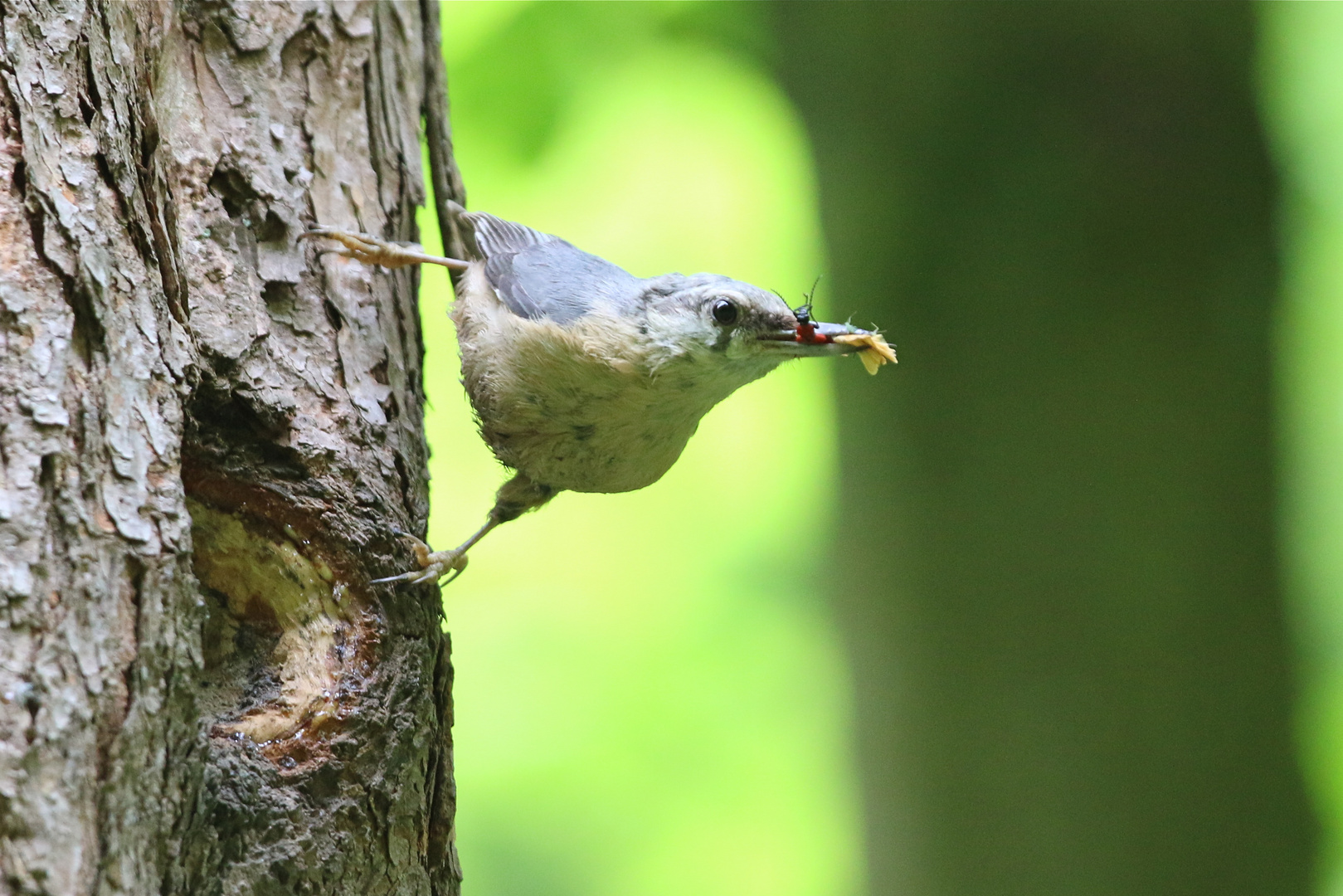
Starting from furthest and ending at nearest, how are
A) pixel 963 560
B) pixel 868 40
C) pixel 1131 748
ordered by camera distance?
pixel 868 40 < pixel 963 560 < pixel 1131 748

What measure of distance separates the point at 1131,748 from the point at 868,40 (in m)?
2.96

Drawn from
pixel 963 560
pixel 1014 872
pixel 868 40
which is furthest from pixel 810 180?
pixel 1014 872

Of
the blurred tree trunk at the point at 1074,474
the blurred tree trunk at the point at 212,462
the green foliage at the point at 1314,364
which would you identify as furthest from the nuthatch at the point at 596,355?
the green foliage at the point at 1314,364

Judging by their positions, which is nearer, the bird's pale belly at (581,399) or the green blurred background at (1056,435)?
the bird's pale belly at (581,399)

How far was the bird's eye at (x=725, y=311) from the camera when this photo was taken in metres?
2.75

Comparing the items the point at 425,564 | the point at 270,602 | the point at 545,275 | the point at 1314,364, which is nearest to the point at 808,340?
the point at 545,275

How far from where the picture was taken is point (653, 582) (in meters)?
7.23

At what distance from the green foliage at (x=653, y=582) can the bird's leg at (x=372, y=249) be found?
2.49 metres

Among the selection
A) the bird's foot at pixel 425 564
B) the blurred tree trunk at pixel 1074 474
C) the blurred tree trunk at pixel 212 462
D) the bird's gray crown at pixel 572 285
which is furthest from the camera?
the blurred tree trunk at pixel 1074 474

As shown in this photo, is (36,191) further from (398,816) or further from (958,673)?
(958,673)

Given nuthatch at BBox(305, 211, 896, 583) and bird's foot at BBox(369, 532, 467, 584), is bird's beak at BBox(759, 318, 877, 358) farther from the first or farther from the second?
bird's foot at BBox(369, 532, 467, 584)

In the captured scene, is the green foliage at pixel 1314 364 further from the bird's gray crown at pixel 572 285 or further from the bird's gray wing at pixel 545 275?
the bird's gray wing at pixel 545 275

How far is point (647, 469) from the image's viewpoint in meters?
3.10

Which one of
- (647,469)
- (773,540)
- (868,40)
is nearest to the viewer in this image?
(647,469)
